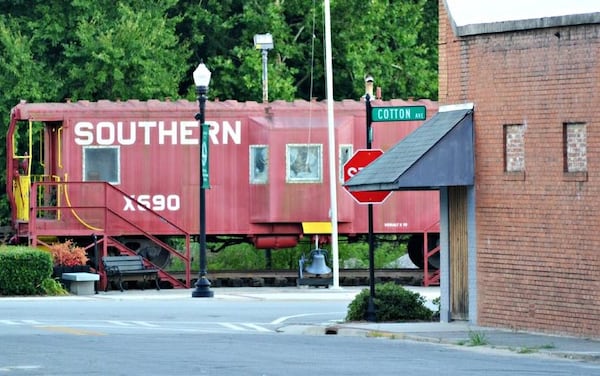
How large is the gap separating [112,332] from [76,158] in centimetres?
1431

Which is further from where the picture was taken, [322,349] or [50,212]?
[50,212]

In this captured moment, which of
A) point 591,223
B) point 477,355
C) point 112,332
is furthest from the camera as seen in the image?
point 112,332

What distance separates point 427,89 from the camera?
50469 millimetres

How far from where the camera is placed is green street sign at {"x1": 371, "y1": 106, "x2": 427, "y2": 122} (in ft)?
83.3

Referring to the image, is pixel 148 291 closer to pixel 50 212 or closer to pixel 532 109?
pixel 50 212

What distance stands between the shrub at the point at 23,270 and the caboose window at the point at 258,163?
6389 millimetres

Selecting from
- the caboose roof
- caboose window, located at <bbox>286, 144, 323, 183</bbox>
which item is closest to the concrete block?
caboose window, located at <bbox>286, 144, 323, 183</bbox>

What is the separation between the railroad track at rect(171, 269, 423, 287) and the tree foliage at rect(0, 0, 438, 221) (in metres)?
9.77

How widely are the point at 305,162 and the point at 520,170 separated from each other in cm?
1480

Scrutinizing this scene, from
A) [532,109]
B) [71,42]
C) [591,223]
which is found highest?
[71,42]

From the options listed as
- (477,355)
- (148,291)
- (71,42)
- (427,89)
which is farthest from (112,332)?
(427,89)

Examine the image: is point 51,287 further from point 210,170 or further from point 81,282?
point 210,170

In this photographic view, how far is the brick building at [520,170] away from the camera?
21859 mm

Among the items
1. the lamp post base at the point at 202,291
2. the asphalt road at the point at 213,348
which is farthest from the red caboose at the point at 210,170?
the asphalt road at the point at 213,348
